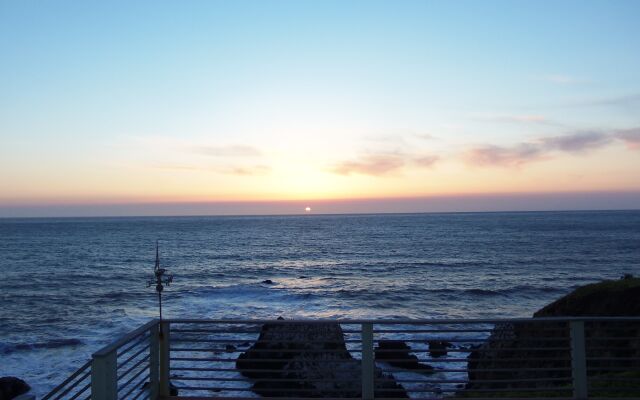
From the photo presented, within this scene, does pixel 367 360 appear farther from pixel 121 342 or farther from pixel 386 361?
pixel 386 361

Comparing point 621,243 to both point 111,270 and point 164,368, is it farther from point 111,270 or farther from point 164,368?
point 164,368

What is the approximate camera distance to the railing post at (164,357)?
21.4ft

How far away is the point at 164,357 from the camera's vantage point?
21.5 feet

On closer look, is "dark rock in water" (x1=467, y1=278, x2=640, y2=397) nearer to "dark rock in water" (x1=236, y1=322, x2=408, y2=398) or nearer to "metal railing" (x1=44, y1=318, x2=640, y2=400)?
"metal railing" (x1=44, y1=318, x2=640, y2=400)

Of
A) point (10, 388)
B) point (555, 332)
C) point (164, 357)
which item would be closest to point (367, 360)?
point (164, 357)

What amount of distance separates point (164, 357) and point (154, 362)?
145mm

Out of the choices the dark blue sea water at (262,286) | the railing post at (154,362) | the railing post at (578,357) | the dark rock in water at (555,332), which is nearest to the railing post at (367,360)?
the railing post at (578,357)

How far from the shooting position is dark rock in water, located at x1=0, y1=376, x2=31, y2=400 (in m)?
15.2

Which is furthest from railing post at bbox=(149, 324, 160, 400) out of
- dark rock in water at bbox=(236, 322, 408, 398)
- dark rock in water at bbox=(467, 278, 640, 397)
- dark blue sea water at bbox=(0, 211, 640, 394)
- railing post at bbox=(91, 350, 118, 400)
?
dark blue sea water at bbox=(0, 211, 640, 394)

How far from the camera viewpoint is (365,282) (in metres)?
40.9

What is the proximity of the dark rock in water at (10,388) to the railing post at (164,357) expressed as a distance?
11.7 m

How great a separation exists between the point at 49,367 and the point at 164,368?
51.2ft

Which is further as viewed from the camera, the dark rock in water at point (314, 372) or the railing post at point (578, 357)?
the dark rock in water at point (314, 372)

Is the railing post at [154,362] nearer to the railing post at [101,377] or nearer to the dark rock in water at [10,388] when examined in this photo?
the railing post at [101,377]
